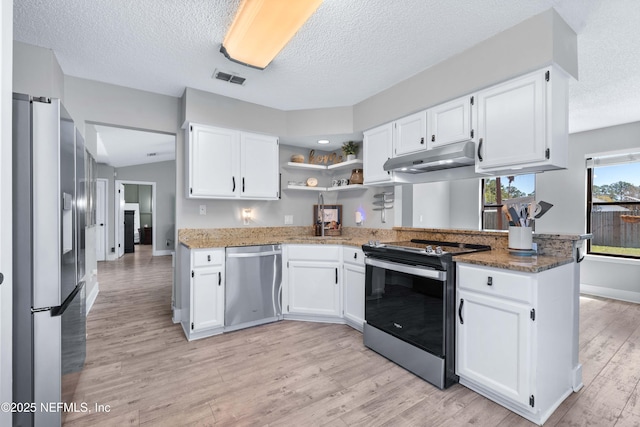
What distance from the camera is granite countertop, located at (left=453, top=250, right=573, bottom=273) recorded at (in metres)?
1.75

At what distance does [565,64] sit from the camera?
206 cm

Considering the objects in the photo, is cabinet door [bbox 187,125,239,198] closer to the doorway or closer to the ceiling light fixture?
the ceiling light fixture

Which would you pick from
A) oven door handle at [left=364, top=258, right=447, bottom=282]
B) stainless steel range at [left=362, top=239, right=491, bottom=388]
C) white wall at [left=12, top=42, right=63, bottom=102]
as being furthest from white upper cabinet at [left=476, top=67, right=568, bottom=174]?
white wall at [left=12, top=42, right=63, bottom=102]

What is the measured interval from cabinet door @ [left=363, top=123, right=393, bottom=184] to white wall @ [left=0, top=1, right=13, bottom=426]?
2768 mm

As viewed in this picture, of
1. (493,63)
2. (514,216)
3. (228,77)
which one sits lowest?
(514,216)

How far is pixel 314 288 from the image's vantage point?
10.8ft

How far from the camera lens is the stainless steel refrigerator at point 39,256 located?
1437mm

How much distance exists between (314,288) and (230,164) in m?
1.68

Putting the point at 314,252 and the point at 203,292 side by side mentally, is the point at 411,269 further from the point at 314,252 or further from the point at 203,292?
the point at 203,292

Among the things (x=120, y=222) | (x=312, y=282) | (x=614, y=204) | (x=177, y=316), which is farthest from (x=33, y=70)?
(x=614, y=204)

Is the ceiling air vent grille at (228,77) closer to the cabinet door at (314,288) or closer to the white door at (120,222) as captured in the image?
the cabinet door at (314,288)

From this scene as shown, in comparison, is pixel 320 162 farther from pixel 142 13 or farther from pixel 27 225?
pixel 27 225

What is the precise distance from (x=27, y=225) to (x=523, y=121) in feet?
9.78

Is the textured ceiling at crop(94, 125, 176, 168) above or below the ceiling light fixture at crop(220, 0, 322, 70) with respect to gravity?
above
